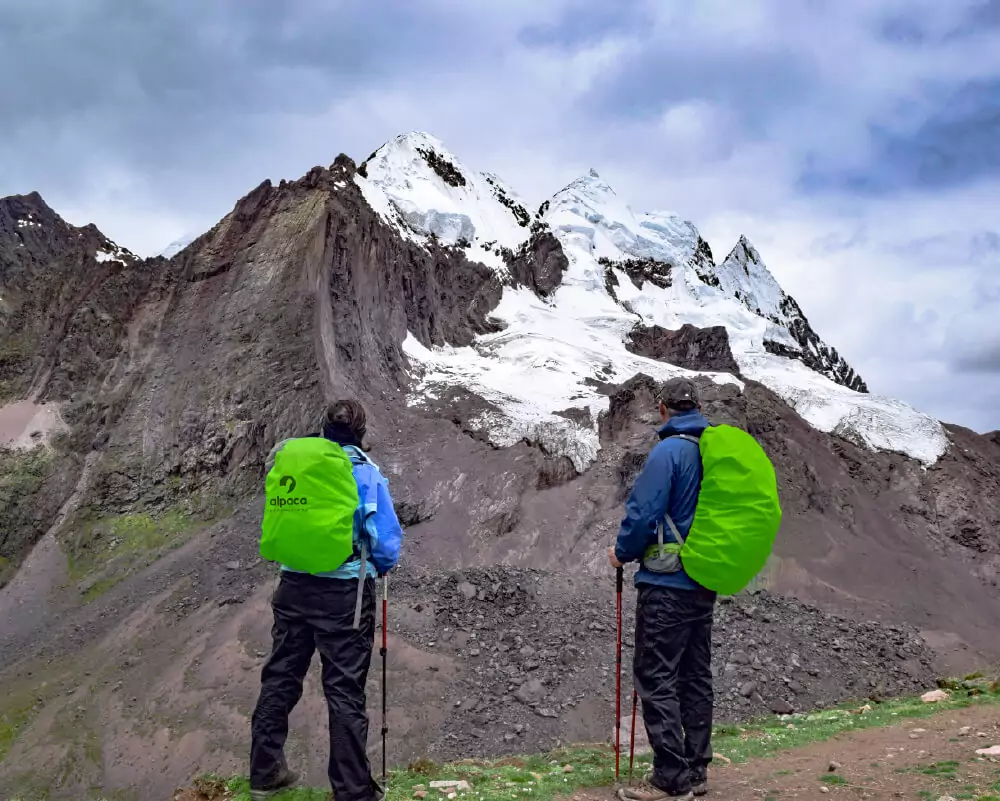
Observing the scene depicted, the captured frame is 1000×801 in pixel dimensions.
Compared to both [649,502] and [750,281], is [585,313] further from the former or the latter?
[649,502]

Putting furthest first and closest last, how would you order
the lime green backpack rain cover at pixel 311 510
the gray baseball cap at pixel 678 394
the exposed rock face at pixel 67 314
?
1. the exposed rock face at pixel 67 314
2. the gray baseball cap at pixel 678 394
3. the lime green backpack rain cover at pixel 311 510

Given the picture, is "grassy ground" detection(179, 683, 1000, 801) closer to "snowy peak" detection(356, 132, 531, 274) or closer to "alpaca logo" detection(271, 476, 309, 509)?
"alpaca logo" detection(271, 476, 309, 509)

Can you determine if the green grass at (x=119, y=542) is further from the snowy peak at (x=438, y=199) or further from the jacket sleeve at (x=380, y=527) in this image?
the snowy peak at (x=438, y=199)

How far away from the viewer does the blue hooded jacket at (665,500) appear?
551 centimetres

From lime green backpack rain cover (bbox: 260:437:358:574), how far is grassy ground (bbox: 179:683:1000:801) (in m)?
1.84

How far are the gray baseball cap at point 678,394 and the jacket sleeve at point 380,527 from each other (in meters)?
2.32

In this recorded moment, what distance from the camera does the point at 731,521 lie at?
5.32 m

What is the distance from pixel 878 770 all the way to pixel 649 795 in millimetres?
2097

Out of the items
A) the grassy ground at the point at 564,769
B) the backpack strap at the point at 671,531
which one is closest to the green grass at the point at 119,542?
the grassy ground at the point at 564,769

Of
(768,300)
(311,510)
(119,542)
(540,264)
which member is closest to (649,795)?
(311,510)

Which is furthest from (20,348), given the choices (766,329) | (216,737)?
(766,329)

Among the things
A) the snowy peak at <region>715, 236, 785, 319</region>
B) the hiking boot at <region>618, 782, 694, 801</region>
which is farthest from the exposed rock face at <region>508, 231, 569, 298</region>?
the hiking boot at <region>618, 782, 694, 801</region>

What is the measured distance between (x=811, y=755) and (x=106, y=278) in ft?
98.4

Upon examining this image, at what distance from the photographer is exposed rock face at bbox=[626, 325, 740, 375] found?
163 ft
